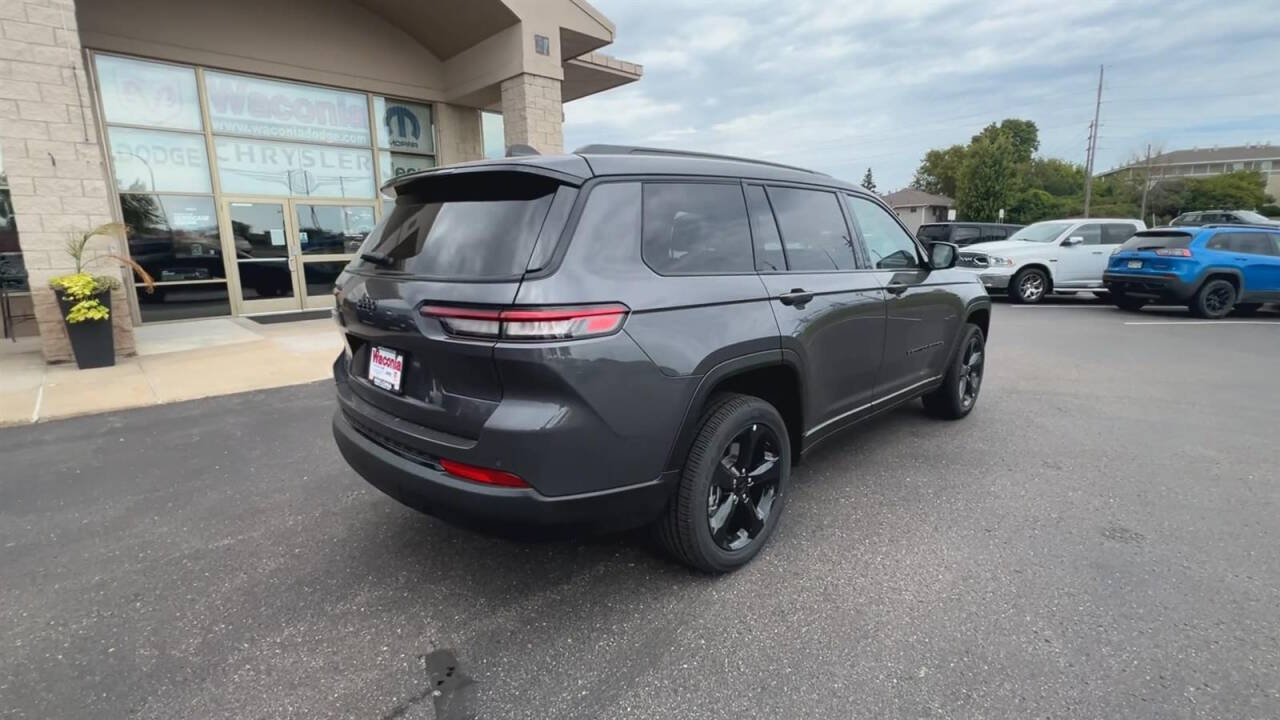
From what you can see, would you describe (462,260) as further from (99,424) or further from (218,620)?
(99,424)

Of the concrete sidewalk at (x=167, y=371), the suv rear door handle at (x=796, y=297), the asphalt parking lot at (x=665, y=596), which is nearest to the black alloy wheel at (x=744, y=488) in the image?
the asphalt parking lot at (x=665, y=596)

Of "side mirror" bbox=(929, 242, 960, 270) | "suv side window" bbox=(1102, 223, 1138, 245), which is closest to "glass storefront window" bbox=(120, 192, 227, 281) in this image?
"side mirror" bbox=(929, 242, 960, 270)

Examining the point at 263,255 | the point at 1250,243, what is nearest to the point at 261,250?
the point at 263,255

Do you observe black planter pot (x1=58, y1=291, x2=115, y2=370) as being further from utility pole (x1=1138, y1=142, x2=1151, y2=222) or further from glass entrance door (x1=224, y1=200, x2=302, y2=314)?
utility pole (x1=1138, y1=142, x2=1151, y2=222)

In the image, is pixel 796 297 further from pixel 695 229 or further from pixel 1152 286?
pixel 1152 286

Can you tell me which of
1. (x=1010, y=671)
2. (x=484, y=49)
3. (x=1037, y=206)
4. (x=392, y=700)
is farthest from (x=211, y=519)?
(x=1037, y=206)

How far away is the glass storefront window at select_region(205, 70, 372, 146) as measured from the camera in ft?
33.9

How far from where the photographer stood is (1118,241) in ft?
43.7

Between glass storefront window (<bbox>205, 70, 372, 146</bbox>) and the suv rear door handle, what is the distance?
11.1 metres

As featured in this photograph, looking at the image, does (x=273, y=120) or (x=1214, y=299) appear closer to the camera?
(x=273, y=120)

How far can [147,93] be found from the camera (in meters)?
9.70

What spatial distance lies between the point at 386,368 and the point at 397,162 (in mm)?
11233

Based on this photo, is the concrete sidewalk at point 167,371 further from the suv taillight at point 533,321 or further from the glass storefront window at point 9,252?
the suv taillight at point 533,321

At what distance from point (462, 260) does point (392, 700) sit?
1.54m
